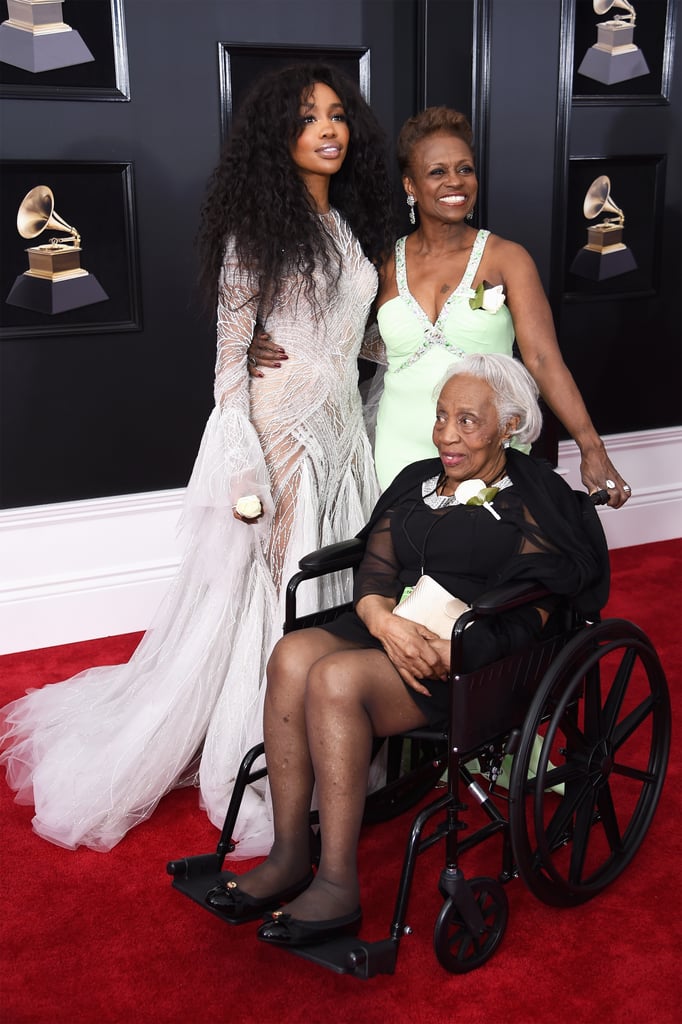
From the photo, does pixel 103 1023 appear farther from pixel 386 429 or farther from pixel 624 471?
pixel 624 471

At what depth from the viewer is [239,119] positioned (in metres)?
2.78

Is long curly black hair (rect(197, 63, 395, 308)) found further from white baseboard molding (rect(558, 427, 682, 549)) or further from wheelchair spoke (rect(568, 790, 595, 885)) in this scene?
white baseboard molding (rect(558, 427, 682, 549))

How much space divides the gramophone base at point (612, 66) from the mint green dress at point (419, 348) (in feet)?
5.65

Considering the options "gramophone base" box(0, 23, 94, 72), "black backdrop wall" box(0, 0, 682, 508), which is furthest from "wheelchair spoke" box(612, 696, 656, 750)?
"gramophone base" box(0, 23, 94, 72)

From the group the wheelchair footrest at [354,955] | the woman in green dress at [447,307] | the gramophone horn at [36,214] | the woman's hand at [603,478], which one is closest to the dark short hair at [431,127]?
the woman in green dress at [447,307]

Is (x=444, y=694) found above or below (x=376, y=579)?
below

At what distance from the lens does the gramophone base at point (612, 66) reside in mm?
4156

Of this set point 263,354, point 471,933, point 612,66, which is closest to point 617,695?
point 471,933

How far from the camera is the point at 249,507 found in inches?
101

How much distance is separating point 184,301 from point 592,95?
1.81 m

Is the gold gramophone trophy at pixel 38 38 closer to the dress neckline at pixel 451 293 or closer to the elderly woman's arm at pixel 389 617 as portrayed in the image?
the dress neckline at pixel 451 293

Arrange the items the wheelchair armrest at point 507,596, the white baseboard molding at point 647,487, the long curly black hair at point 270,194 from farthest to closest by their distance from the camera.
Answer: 1. the white baseboard molding at point 647,487
2. the long curly black hair at point 270,194
3. the wheelchair armrest at point 507,596

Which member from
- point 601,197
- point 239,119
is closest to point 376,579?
point 239,119

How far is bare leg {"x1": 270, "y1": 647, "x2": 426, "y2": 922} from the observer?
2.13 m
